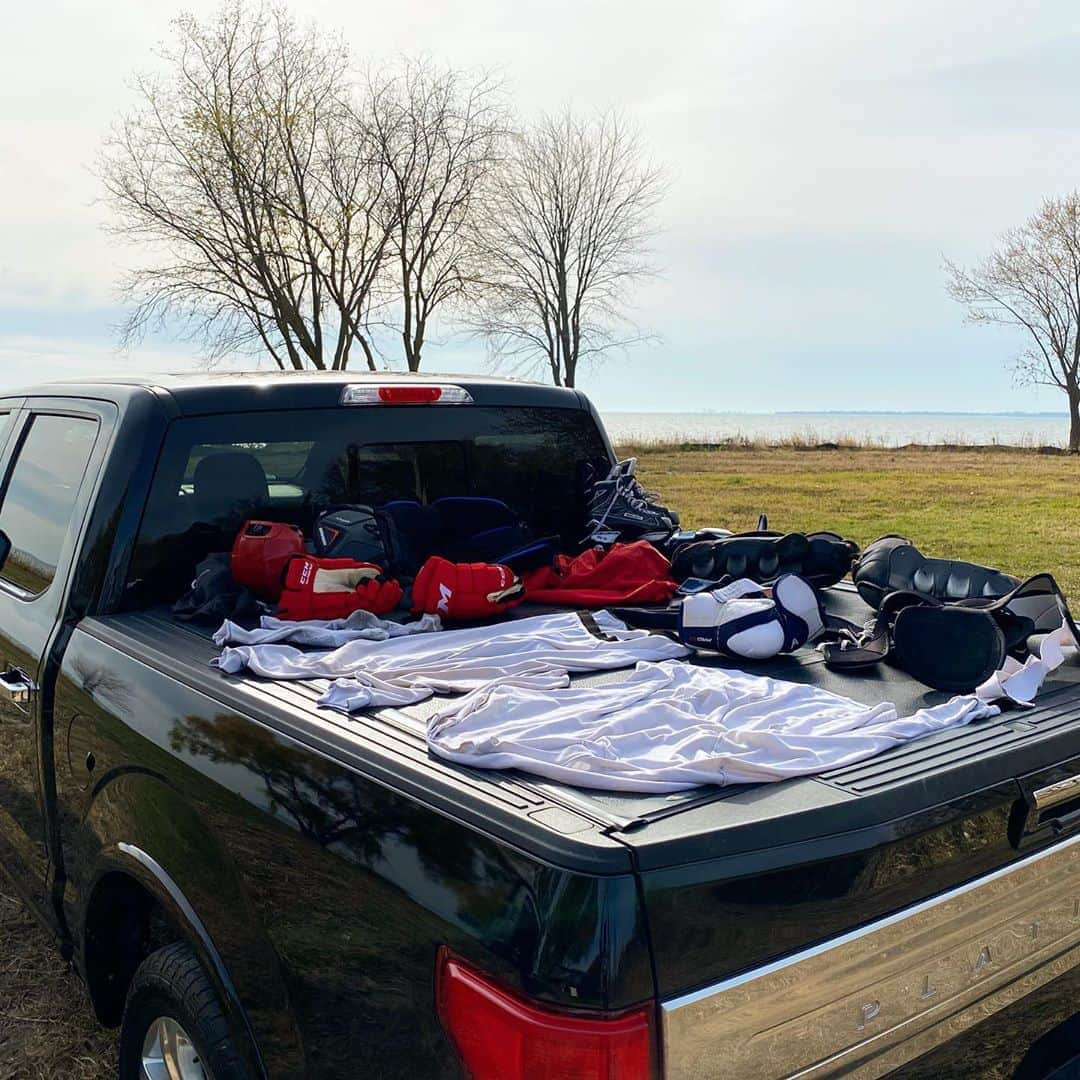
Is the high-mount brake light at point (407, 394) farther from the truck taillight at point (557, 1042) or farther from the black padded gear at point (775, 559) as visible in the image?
the truck taillight at point (557, 1042)

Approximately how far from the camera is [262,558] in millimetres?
3064

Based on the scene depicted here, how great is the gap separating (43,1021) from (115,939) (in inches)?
35.7

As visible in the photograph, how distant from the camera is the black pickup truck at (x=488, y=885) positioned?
140 centimetres

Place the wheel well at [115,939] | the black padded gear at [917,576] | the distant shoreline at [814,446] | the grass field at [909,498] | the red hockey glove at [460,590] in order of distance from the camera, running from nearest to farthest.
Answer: the wheel well at [115,939] < the black padded gear at [917,576] < the red hockey glove at [460,590] < the grass field at [909,498] < the distant shoreline at [814,446]

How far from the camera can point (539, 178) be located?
3491 cm

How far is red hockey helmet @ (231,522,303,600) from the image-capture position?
10.1 ft

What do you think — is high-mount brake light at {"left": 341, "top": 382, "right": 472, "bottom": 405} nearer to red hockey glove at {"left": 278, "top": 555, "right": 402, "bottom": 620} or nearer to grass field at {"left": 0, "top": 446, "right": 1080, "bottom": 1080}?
red hockey glove at {"left": 278, "top": 555, "right": 402, "bottom": 620}

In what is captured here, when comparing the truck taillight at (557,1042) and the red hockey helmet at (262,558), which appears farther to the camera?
the red hockey helmet at (262,558)

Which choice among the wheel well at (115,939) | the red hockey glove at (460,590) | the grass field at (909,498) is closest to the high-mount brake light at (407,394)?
the red hockey glove at (460,590)

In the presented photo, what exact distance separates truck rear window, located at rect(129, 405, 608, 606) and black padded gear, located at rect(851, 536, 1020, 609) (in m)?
1.28

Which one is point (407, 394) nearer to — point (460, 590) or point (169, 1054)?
point (460, 590)

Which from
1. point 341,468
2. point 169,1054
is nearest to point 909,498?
point 341,468

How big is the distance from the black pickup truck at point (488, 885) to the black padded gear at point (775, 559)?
80 cm

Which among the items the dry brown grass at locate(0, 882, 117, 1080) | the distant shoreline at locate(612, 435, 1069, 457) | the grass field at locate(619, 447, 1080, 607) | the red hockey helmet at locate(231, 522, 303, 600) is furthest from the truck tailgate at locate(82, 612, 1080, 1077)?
the distant shoreline at locate(612, 435, 1069, 457)
